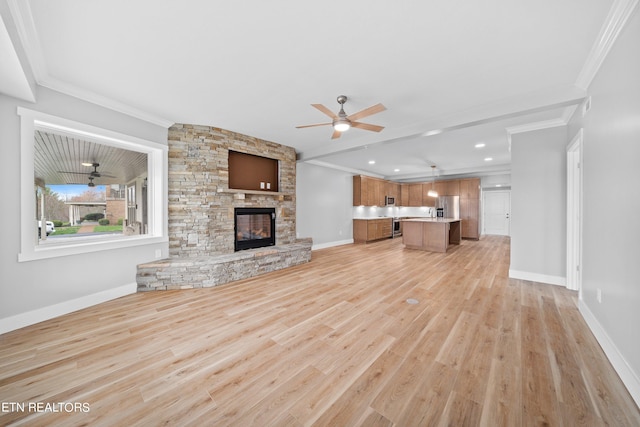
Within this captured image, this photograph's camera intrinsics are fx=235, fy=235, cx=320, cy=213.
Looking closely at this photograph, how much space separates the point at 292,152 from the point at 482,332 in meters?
4.92

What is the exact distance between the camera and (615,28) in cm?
183

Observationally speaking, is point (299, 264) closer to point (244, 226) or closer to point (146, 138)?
point (244, 226)

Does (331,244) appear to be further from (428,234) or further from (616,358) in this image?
(616,358)

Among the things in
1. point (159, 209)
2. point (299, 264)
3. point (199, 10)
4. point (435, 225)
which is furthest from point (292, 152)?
point (435, 225)

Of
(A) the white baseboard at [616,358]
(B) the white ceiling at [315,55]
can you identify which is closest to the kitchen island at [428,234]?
(B) the white ceiling at [315,55]

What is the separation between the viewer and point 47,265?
2.71m

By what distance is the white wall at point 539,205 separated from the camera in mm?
3797

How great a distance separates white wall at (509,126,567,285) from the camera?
12.5 ft

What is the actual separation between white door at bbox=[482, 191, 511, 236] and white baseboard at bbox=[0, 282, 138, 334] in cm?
1240

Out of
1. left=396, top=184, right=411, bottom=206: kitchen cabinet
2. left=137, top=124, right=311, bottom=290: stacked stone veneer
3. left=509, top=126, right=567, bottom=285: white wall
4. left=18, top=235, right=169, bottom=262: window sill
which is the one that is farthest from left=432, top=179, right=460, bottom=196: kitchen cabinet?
left=18, top=235, right=169, bottom=262: window sill

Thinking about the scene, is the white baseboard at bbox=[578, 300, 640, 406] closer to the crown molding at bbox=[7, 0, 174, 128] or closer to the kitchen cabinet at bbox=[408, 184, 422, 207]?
the crown molding at bbox=[7, 0, 174, 128]

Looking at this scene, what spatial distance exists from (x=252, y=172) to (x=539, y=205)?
5324 millimetres

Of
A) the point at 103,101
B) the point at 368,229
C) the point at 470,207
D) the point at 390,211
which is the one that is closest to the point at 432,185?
the point at 470,207

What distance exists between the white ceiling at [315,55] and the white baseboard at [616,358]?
2499 millimetres
